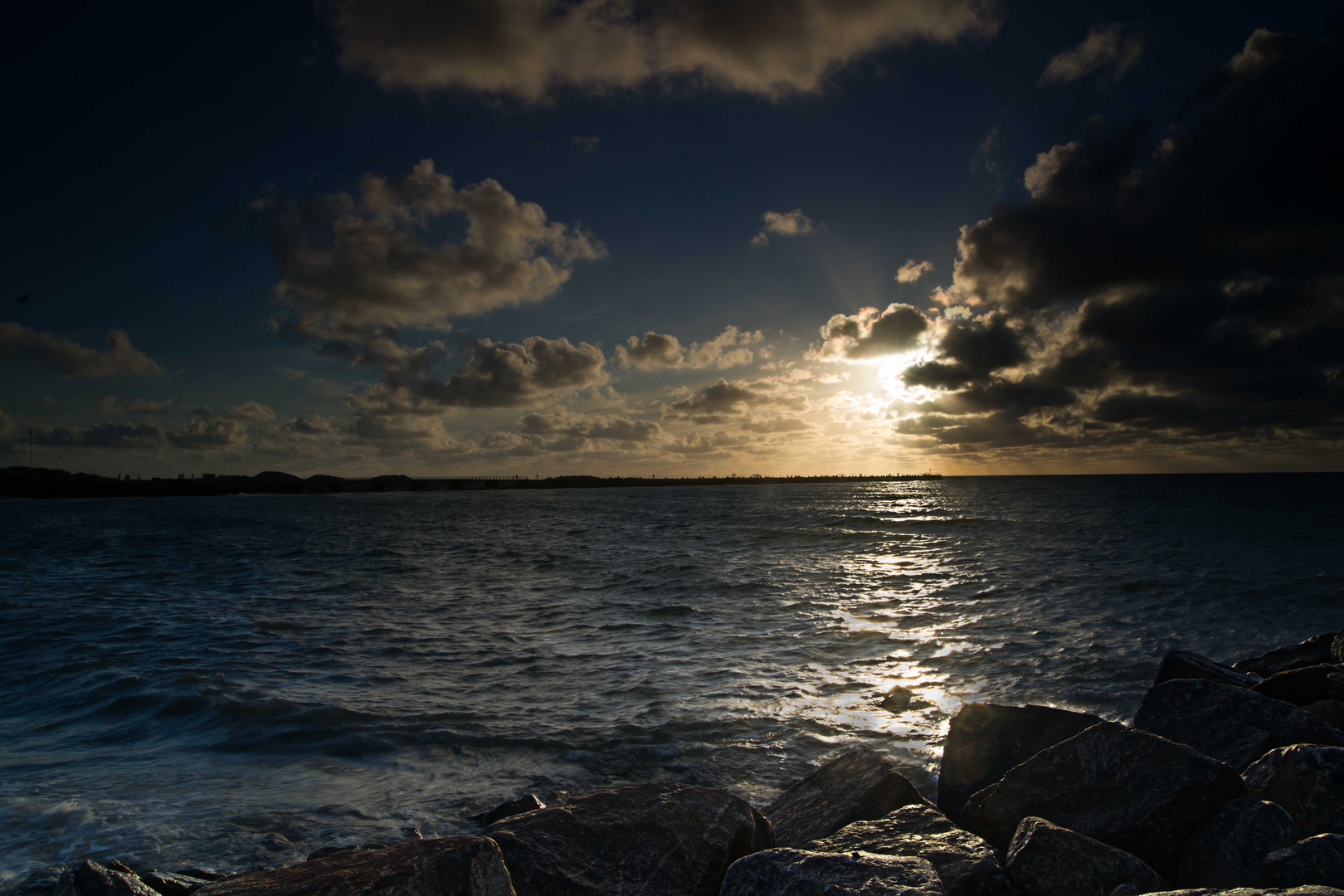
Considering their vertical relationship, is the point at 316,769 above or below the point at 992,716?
below

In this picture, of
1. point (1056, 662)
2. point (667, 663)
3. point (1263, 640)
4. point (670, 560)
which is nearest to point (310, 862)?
point (667, 663)

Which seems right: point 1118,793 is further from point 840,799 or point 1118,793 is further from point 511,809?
point 511,809

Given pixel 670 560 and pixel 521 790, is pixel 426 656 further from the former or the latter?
pixel 670 560

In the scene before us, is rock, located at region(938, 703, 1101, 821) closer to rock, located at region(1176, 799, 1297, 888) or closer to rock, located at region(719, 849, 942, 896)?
rock, located at region(1176, 799, 1297, 888)

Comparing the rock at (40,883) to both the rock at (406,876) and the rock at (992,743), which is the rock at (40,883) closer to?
the rock at (406,876)

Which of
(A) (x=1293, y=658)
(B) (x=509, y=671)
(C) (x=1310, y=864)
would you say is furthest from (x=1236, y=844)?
(B) (x=509, y=671)

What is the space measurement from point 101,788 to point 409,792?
394 centimetres

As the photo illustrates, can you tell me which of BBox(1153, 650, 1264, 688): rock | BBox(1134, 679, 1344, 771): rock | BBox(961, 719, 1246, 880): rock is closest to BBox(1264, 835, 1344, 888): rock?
BBox(961, 719, 1246, 880): rock

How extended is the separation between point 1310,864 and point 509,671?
12.1 metres

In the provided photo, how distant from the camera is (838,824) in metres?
5.65

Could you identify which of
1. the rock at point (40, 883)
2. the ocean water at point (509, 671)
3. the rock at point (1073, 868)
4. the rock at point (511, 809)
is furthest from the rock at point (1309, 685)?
the rock at point (40, 883)

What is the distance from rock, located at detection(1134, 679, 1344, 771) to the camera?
6375 millimetres

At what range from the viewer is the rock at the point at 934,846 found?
4289 mm

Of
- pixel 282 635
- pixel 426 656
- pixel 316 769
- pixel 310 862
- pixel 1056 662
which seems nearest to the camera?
pixel 310 862
